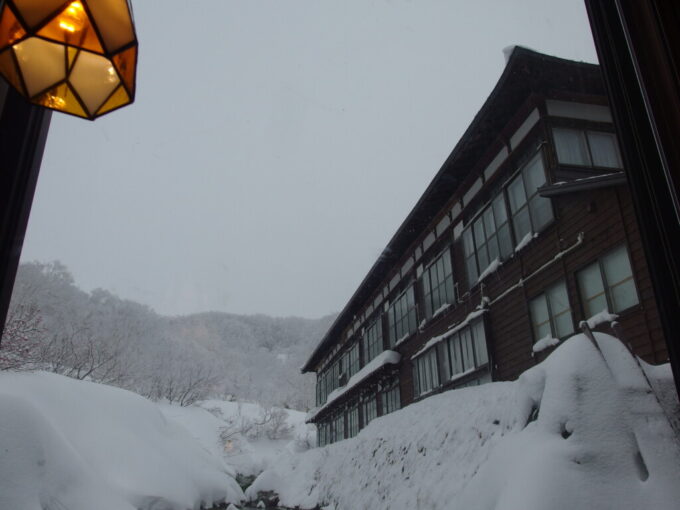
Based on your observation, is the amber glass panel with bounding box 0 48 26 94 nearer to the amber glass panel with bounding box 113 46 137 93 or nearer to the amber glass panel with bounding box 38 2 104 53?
the amber glass panel with bounding box 38 2 104 53

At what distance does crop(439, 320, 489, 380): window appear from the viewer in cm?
1430

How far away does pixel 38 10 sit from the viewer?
1929 millimetres

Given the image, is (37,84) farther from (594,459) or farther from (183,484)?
(183,484)

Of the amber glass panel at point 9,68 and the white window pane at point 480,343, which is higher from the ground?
the white window pane at point 480,343

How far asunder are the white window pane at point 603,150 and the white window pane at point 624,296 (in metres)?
3.73

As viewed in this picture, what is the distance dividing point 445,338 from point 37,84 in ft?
51.5

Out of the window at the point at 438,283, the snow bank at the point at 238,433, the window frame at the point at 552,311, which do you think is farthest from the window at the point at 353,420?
the window frame at the point at 552,311

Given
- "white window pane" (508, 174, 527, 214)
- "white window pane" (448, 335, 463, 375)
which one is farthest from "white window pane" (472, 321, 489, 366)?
"white window pane" (508, 174, 527, 214)

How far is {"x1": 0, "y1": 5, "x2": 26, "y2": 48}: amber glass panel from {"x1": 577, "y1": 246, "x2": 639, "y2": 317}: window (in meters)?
9.65

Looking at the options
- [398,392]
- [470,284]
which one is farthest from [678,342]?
[398,392]

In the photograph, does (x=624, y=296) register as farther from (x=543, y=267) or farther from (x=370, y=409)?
(x=370, y=409)

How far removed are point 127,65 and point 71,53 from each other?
0.92ft

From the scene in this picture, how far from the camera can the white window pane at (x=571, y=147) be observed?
11.4 metres

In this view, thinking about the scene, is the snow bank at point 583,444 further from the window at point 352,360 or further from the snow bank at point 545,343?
the window at point 352,360
